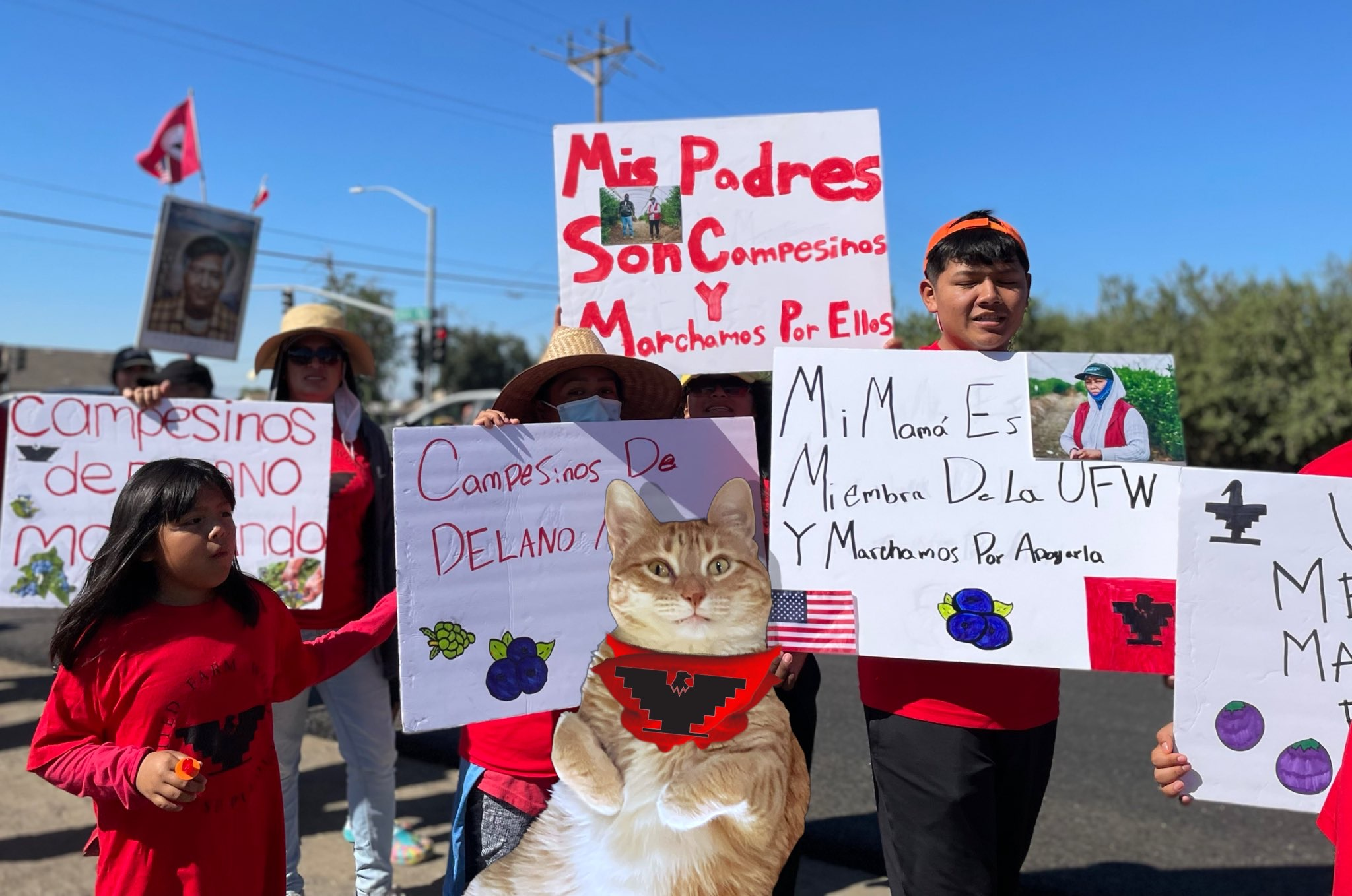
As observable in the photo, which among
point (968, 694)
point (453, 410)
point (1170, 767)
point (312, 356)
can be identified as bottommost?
point (1170, 767)

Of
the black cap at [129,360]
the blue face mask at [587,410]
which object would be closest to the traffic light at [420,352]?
the black cap at [129,360]

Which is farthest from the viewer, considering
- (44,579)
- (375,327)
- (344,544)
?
(375,327)

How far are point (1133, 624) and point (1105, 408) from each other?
0.44 metres

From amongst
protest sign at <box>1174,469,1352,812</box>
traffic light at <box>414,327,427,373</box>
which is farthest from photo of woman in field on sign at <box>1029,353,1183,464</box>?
traffic light at <box>414,327,427,373</box>

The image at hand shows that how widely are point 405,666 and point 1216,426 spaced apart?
1763 centimetres

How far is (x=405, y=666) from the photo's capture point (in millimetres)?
1948

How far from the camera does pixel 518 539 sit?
2.04 m

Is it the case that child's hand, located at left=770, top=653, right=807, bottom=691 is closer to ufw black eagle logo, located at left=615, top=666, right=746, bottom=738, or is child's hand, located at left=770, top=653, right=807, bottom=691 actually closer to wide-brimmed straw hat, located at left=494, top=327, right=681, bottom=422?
ufw black eagle logo, located at left=615, top=666, right=746, bottom=738

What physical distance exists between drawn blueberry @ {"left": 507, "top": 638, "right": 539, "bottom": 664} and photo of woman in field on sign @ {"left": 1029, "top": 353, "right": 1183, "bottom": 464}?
1.13 meters

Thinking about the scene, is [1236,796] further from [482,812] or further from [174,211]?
[174,211]

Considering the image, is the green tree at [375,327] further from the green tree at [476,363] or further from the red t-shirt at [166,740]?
the red t-shirt at [166,740]

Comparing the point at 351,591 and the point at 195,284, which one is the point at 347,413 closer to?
the point at 351,591

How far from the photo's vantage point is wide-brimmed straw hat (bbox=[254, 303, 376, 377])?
312 cm

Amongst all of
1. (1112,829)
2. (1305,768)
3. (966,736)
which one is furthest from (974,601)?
(1112,829)
